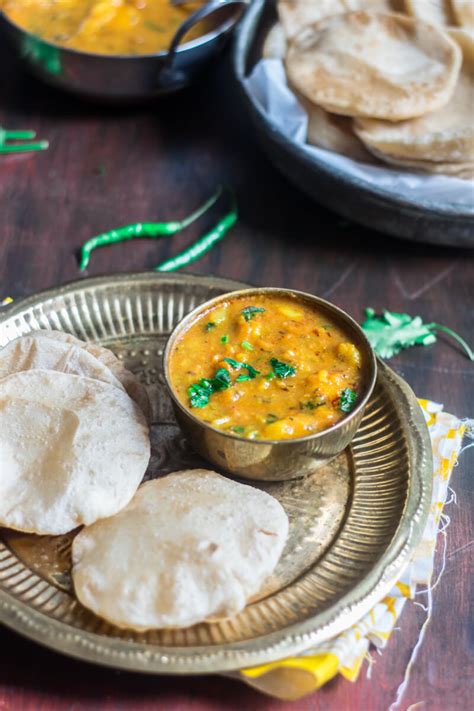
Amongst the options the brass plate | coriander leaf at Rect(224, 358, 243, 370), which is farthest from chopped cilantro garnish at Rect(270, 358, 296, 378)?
the brass plate

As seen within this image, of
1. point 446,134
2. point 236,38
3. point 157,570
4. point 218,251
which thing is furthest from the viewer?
point 236,38

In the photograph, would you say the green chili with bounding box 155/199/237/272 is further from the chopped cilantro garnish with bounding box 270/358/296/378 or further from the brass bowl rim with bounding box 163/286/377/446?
the chopped cilantro garnish with bounding box 270/358/296/378

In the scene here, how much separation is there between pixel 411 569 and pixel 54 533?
3.61ft

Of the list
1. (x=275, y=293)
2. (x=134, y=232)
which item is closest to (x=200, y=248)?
(x=134, y=232)

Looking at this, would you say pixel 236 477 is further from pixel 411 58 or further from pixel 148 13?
pixel 148 13

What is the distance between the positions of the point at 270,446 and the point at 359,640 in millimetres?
616

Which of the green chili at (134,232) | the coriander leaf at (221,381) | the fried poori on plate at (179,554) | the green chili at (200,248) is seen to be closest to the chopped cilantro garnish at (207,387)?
the coriander leaf at (221,381)

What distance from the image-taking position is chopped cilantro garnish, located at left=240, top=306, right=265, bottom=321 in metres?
2.90

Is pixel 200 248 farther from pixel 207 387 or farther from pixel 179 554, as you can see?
pixel 179 554

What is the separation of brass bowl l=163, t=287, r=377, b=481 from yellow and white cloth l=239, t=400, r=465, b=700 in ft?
1.33

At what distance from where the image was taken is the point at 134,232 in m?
3.98

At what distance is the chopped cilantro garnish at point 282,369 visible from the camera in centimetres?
270

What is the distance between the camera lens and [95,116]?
4.75m

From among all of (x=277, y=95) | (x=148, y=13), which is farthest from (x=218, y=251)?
(x=148, y=13)
